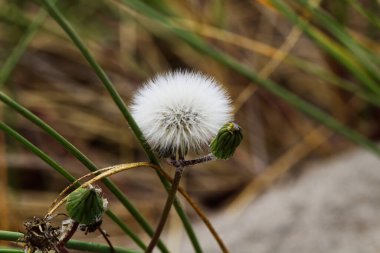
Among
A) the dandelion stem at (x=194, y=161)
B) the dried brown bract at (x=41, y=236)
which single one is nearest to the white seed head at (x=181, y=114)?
the dandelion stem at (x=194, y=161)

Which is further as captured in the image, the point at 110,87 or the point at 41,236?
the point at 110,87

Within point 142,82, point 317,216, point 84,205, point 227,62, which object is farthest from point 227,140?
point 142,82

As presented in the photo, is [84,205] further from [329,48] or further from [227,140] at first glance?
[329,48]

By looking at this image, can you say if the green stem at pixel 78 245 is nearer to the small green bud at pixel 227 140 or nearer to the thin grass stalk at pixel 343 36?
the small green bud at pixel 227 140

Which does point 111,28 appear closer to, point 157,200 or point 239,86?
point 239,86

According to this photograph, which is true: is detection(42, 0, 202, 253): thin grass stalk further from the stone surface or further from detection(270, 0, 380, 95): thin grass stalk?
the stone surface

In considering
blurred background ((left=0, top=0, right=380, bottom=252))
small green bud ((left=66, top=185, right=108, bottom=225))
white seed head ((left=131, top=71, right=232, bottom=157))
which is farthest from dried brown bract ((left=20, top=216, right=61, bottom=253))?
blurred background ((left=0, top=0, right=380, bottom=252))

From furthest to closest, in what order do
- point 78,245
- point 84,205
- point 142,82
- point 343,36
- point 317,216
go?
point 142,82 < point 317,216 < point 343,36 < point 78,245 < point 84,205
